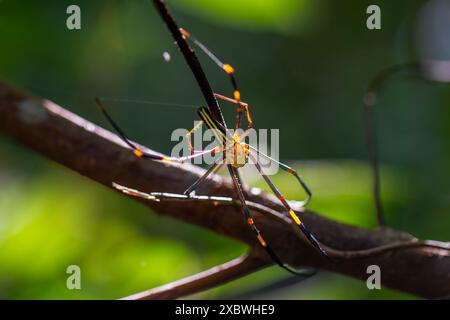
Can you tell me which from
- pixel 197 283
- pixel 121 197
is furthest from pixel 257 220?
pixel 121 197

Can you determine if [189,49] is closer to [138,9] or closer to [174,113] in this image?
[138,9]

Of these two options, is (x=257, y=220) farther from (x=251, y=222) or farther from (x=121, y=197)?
(x=121, y=197)

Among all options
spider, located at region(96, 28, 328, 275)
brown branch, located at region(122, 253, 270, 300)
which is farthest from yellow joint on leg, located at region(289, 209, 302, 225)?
brown branch, located at region(122, 253, 270, 300)

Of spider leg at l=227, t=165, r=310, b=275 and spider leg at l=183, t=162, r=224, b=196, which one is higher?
spider leg at l=183, t=162, r=224, b=196

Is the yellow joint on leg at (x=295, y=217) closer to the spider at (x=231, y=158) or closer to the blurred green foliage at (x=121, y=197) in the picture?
the spider at (x=231, y=158)

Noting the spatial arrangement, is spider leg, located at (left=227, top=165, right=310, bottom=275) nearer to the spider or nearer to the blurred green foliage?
the spider

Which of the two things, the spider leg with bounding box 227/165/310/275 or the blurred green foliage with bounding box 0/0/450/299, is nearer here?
the spider leg with bounding box 227/165/310/275

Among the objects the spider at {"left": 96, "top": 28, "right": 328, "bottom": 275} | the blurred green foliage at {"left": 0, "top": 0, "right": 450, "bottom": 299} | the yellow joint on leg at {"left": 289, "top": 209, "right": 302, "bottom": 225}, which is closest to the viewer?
the spider at {"left": 96, "top": 28, "right": 328, "bottom": 275}

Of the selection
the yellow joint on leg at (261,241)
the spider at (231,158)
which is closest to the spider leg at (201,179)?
the spider at (231,158)

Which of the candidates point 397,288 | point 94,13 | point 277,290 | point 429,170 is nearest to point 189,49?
point 397,288
